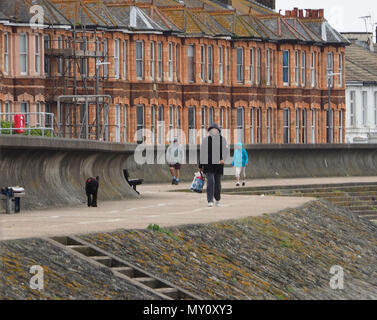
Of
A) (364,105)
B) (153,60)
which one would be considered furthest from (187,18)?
(364,105)

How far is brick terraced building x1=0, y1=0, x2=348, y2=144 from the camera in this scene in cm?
7031

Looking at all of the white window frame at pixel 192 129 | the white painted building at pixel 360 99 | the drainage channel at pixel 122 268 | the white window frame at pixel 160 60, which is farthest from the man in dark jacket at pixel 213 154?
the white painted building at pixel 360 99

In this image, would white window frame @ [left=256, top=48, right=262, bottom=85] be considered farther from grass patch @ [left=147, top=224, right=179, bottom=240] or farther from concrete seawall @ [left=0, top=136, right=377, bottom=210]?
grass patch @ [left=147, top=224, right=179, bottom=240]

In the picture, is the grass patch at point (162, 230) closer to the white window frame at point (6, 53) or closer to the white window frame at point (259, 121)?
the white window frame at point (6, 53)

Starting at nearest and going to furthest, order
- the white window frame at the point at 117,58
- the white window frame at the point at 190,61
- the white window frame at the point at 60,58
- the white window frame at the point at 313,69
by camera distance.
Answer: the white window frame at the point at 60,58, the white window frame at the point at 117,58, the white window frame at the point at 190,61, the white window frame at the point at 313,69

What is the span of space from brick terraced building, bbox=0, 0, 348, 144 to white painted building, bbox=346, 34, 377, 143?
8.27 m

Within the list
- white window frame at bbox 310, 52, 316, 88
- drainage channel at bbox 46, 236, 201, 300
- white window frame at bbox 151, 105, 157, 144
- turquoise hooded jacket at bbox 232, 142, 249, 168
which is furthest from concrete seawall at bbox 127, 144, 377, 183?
white window frame at bbox 310, 52, 316, 88

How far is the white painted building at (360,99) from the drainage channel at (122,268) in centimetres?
8568

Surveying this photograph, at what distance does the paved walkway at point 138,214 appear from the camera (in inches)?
930
